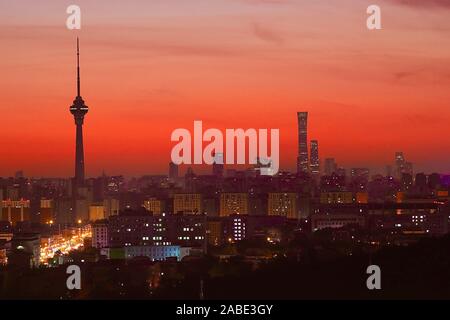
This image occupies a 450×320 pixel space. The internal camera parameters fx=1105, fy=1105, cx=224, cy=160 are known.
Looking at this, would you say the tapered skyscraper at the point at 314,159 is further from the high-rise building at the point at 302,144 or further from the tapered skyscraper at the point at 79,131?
the tapered skyscraper at the point at 79,131

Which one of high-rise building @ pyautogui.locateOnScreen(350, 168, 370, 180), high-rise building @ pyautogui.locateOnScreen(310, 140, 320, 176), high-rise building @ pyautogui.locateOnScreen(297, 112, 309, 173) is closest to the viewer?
high-rise building @ pyautogui.locateOnScreen(297, 112, 309, 173)

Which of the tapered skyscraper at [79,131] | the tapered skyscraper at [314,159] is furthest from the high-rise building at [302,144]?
the tapered skyscraper at [79,131]

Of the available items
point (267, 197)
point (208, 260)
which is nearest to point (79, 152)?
point (267, 197)

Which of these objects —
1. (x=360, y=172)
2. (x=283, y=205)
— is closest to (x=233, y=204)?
(x=283, y=205)

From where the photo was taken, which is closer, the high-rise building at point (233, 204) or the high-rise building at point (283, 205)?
the high-rise building at point (233, 204)

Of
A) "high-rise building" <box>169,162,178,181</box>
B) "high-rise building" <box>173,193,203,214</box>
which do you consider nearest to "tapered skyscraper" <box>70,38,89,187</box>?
"high-rise building" <box>169,162,178,181</box>

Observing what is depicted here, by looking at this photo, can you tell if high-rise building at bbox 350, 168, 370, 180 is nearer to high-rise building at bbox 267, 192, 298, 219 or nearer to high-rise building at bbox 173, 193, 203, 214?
high-rise building at bbox 267, 192, 298, 219
